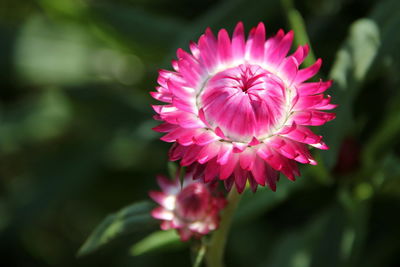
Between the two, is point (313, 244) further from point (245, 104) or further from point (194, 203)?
point (245, 104)

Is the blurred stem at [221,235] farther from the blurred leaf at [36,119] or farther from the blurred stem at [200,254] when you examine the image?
the blurred leaf at [36,119]

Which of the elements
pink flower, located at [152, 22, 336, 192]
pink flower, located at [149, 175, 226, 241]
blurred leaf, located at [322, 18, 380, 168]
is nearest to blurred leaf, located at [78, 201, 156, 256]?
pink flower, located at [149, 175, 226, 241]

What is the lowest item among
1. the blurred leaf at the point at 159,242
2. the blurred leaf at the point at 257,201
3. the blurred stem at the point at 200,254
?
the blurred leaf at the point at 257,201

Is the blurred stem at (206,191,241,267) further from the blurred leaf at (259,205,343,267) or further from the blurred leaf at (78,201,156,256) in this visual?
the blurred leaf at (259,205,343,267)

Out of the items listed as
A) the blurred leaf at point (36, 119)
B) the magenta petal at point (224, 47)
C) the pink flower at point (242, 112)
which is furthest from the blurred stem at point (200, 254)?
the blurred leaf at point (36, 119)

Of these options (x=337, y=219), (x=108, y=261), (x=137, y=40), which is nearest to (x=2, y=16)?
(x=137, y=40)
